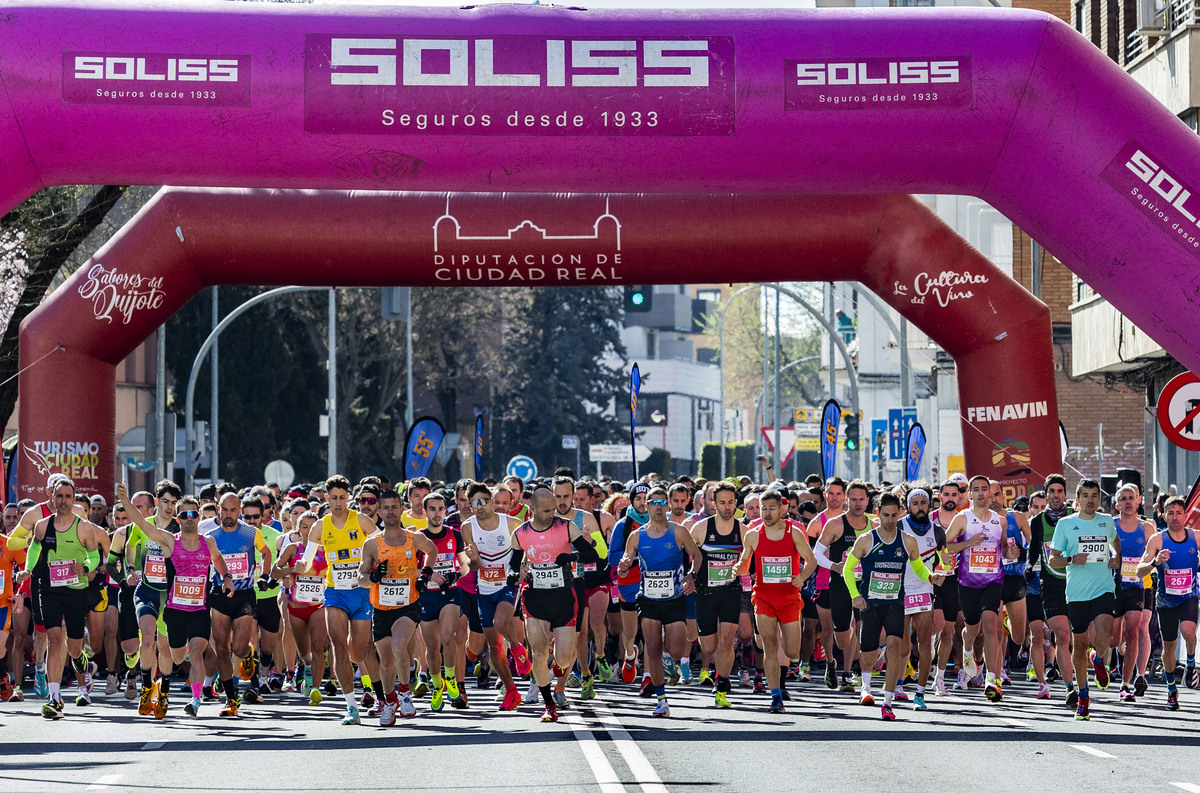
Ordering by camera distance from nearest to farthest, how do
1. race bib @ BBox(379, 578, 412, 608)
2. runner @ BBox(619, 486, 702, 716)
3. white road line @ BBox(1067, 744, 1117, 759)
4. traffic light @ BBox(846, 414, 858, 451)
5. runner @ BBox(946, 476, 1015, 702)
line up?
1. white road line @ BBox(1067, 744, 1117, 759)
2. race bib @ BBox(379, 578, 412, 608)
3. runner @ BBox(619, 486, 702, 716)
4. runner @ BBox(946, 476, 1015, 702)
5. traffic light @ BBox(846, 414, 858, 451)

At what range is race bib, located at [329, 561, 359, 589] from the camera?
1350cm

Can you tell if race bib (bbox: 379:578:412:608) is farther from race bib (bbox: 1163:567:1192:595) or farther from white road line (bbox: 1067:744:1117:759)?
race bib (bbox: 1163:567:1192:595)

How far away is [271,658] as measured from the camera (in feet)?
54.1

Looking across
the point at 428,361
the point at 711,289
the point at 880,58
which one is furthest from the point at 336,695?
the point at 711,289

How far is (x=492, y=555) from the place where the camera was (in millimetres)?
14156

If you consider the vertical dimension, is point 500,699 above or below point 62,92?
below

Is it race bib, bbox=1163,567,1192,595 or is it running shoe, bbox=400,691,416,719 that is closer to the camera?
running shoe, bbox=400,691,416,719

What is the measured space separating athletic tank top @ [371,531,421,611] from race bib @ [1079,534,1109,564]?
526 cm

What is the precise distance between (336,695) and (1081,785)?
8.11m

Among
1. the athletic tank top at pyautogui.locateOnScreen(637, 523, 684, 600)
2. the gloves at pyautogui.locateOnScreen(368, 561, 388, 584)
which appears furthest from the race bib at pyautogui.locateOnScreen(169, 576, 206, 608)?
the athletic tank top at pyautogui.locateOnScreen(637, 523, 684, 600)

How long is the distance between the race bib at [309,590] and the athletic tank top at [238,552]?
0.41 m

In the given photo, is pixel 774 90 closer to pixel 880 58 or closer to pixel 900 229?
pixel 880 58

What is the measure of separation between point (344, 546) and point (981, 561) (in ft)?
18.3

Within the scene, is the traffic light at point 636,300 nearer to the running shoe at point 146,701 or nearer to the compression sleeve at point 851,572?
the compression sleeve at point 851,572
